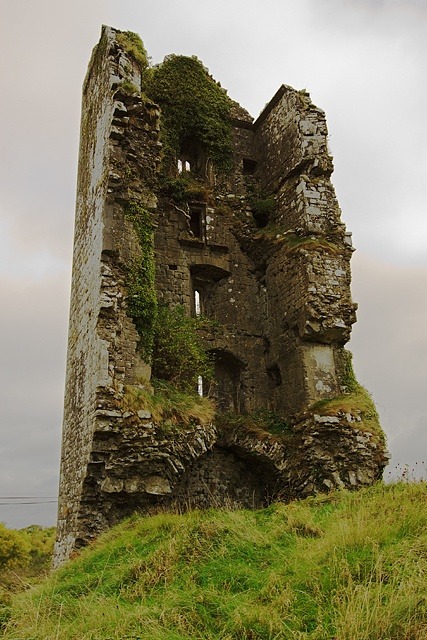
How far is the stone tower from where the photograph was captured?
10.2 m

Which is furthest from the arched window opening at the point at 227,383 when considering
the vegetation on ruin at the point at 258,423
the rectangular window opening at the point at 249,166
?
the rectangular window opening at the point at 249,166

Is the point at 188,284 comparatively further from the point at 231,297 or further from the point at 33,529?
the point at 33,529

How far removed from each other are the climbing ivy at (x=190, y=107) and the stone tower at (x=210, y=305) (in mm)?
79

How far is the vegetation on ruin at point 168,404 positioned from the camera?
10188 millimetres

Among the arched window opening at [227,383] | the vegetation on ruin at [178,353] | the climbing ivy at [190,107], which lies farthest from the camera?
the climbing ivy at [190,107]

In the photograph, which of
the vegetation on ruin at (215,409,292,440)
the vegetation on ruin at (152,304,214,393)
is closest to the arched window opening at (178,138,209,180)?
the vegetation on ruin at (152,304,214,393)

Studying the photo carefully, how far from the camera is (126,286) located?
36.0 feet

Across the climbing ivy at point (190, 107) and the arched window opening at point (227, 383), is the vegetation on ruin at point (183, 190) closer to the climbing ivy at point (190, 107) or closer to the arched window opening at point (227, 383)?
the climbing ivy at point (190, 107)

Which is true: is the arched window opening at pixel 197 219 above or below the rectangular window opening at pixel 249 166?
below

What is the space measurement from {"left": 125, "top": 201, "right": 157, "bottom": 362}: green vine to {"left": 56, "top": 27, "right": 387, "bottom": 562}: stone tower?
3 cm

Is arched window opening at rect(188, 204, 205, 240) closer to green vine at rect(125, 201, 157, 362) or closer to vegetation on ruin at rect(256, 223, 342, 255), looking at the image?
vegetation on ruin at rect(256, 223, 342, 255)

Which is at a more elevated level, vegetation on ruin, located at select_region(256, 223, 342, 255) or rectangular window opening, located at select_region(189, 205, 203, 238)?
rectangular window opening, located at select_region(189, 205, 203, 238)

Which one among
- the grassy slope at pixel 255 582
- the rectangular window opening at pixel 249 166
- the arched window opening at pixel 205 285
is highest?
the rectangular window opening at pixel 249 166

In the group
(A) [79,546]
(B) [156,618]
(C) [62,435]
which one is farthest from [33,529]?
(B) [156,618]
